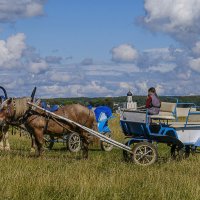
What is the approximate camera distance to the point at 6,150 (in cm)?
1611

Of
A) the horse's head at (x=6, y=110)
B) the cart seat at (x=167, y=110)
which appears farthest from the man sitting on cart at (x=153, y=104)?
the horse's head at (x=6, y=110)

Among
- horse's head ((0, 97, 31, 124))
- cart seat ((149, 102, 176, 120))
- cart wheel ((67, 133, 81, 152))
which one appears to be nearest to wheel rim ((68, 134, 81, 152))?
cart wheel ((67, 133, 81, 152))

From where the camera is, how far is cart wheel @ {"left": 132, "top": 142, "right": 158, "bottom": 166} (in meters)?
12.1

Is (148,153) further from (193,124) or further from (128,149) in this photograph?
(193,124)

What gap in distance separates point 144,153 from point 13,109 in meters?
3.71

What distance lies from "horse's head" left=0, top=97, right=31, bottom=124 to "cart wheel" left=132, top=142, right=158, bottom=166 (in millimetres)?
3271

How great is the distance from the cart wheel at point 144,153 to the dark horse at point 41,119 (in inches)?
92.0

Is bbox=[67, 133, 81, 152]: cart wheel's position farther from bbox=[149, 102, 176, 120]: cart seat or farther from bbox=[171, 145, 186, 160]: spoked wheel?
bbox=[149, 102, 176, 120]: cart seat

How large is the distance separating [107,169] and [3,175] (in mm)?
2484

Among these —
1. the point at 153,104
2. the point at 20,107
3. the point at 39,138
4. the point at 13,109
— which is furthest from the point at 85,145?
the point at 153,104

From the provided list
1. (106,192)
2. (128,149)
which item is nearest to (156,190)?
(106,192)

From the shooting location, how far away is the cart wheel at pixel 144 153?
39.6 feet

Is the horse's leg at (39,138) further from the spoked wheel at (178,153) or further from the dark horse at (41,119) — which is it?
the spoked wheel at (178,153)

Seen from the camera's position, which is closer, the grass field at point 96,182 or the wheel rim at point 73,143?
the grass field at point 96,182
